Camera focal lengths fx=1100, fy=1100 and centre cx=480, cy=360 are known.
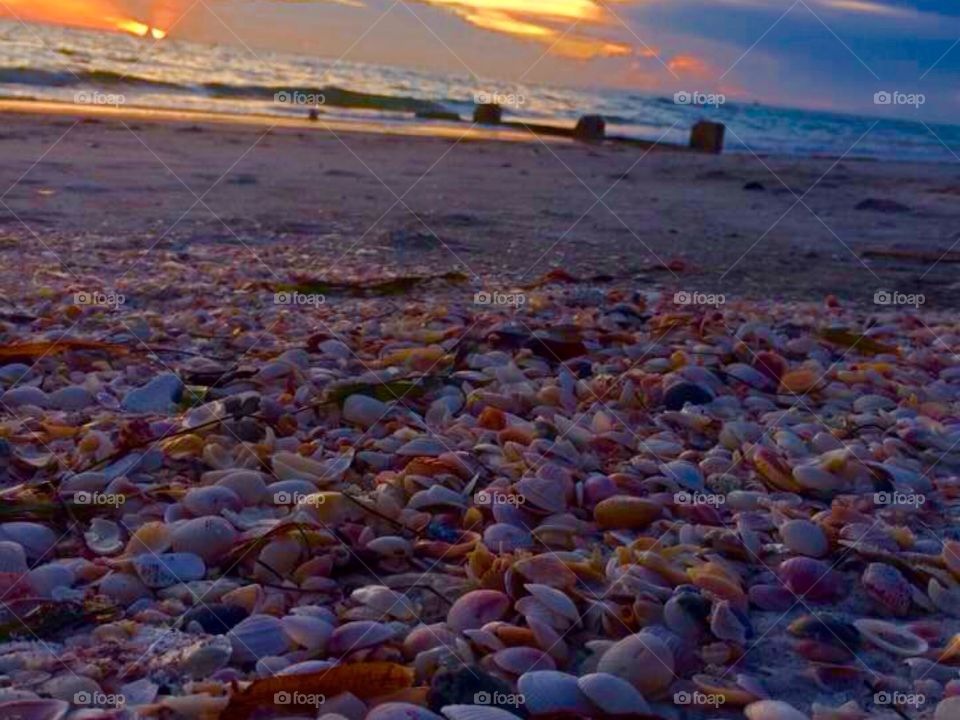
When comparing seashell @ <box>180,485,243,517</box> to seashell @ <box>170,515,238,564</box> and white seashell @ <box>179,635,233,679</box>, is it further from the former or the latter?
white seashell @ <box>179,635,233,679</box>

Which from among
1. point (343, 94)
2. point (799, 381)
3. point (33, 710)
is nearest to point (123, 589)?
point (33, 710)

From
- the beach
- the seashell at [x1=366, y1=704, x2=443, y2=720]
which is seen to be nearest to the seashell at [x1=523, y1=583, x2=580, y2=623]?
the beach

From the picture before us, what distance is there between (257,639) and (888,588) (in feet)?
4.14

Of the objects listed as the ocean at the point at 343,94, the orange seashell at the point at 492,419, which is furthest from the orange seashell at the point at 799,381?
the ocean at the point at 343,94

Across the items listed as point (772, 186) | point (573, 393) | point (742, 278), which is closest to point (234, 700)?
Result: point (573, 393)

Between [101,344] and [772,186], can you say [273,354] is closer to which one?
[101,344]

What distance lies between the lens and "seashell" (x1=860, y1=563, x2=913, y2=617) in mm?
2227

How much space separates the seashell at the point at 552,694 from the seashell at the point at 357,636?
272 millimetres

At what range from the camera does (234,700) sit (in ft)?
5.82

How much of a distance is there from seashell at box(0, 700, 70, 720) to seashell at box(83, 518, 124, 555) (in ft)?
1.89

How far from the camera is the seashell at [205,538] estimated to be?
225 centimetres

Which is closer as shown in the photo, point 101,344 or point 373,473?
point 373,473

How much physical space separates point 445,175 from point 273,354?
22.8 ft

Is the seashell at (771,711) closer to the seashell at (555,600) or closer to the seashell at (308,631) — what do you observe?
the seashell at (555,600)
